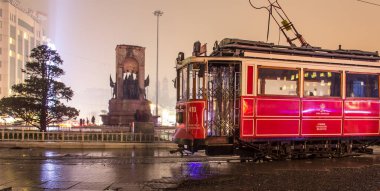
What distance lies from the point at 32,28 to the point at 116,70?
105 m

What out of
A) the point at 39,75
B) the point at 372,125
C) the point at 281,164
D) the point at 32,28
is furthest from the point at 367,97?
the point at 32,28

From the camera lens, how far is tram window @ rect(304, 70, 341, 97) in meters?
16.2

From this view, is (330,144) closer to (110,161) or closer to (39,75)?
(110,161)

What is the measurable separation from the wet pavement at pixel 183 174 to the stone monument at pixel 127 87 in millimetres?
26561

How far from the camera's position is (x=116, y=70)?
43781 mm

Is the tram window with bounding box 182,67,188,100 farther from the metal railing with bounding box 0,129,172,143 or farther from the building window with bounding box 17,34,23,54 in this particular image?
the building window with bounding box 17,34,23,54

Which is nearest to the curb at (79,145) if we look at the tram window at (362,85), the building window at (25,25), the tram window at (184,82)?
the tram window at (184,82)

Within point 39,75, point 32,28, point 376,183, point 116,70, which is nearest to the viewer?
point 376,183

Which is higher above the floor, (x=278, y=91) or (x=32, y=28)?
(x=32, y=28)

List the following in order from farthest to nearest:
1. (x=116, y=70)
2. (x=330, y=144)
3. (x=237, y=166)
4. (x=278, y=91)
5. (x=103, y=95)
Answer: (x=103, y=95) → (x=116, y=70) → (x=330, y=144) → (x=278, y=91) → (x=237, y=166)

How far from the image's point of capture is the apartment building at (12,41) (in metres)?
116

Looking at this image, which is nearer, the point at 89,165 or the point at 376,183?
the point at 376,183

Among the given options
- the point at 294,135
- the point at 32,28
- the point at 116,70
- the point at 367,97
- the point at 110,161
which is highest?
the point at 32,28

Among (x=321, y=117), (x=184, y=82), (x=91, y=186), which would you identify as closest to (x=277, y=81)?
(x=321, y=117)
